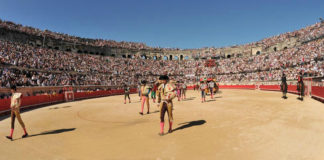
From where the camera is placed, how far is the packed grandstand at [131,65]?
25.0 meters

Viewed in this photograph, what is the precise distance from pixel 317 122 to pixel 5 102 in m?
16.1

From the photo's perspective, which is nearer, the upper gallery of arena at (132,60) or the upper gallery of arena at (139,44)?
Answer: the upper gallery of arena at (132,60)

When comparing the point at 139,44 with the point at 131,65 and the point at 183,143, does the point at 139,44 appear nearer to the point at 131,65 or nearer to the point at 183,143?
the point at 131,65

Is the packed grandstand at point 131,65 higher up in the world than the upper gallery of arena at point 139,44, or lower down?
lower down

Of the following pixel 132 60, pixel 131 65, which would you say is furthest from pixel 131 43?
pixel 131 65

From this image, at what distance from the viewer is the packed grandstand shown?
24992 mm

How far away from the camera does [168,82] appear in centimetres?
625

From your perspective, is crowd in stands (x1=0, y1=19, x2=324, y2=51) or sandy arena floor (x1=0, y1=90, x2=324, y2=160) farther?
crowd in stands (x1=0, y1=19, x2=324, y2=51)

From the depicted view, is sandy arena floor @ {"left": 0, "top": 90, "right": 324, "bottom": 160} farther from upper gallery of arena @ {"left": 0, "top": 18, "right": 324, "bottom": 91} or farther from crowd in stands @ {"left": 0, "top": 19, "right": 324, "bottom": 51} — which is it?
crowd in stands @ {"left": 0, "top": 19, "right": 324, "bottom": 51}

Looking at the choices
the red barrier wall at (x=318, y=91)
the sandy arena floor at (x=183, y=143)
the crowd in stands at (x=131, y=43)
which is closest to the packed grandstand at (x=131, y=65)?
the crowd in stands at (x=131, y=43)

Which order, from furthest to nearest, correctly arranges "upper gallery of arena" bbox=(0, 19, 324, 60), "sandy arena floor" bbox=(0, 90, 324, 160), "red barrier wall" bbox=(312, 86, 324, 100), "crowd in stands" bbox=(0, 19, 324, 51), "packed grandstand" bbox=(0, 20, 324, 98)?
"crowd in stands" bbox=(0, 19, 324, 51), "upper gallery of arena" bbox=(0, 19, 324, 60), "packed grandstand" bbox=(0, 20, 324, 98), "red barrier wall" bbox=(312, 86, 324, 100), "sandy arena floor" bbox=(0, 90, 324, 160)

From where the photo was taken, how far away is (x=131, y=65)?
4919 cm

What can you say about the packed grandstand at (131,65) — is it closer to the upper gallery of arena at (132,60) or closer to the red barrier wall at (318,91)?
the upper gallery of arena at (132,60)

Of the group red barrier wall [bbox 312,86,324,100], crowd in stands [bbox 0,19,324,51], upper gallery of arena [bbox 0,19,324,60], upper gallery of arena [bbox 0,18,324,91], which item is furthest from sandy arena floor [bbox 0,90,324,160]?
crowd in stands [bbox 0,19,324,51]
